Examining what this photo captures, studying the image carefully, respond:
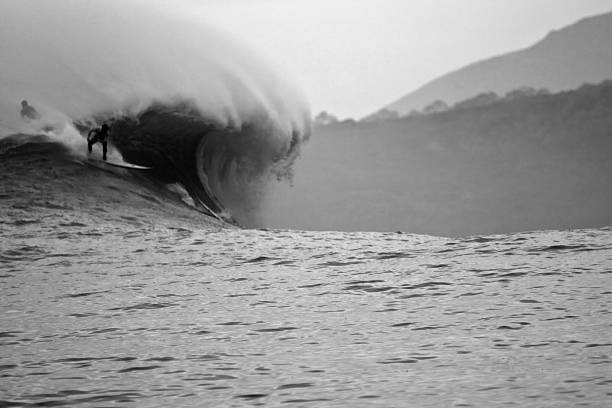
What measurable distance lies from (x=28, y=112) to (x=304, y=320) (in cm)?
1440

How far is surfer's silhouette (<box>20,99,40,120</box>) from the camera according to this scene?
1789cm

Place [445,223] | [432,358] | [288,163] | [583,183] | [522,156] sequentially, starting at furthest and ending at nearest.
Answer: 1. [522,156]
2. [583,183]
3. [445,223]
4. [288,163]
5. [432,358]

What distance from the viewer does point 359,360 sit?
13.4ft

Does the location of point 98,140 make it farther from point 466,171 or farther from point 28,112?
point 466,171

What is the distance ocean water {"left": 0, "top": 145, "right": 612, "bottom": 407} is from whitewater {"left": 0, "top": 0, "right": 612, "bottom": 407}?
2cm

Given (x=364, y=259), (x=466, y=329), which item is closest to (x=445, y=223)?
(x=364, y=259)

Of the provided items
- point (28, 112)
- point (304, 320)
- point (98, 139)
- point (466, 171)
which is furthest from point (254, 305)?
point (466, 171)

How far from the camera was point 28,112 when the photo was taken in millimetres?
18078

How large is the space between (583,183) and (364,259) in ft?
175

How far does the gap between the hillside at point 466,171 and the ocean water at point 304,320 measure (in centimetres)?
4002

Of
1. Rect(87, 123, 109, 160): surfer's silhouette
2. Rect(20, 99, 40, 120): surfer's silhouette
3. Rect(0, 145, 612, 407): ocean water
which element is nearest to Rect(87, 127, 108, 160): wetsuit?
Rect(87, 123, 109, 160): surfer's silhouette

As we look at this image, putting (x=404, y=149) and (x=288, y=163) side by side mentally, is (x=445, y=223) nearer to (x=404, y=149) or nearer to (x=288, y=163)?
(x=404, y=149)

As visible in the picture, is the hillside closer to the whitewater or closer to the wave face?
the wave face

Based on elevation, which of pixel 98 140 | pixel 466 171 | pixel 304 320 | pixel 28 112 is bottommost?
pixel 304 320
